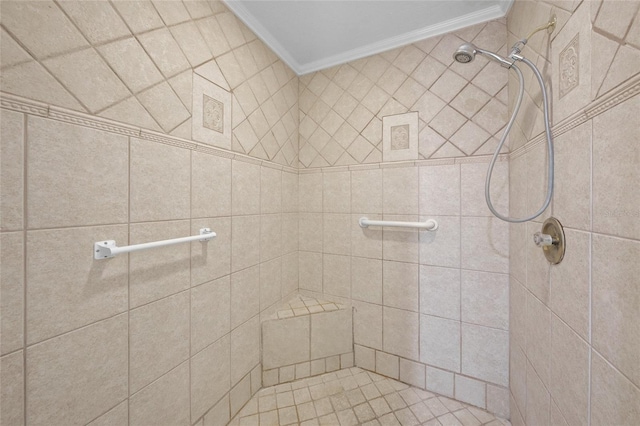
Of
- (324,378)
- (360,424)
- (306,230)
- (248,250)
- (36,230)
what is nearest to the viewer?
(36,230)

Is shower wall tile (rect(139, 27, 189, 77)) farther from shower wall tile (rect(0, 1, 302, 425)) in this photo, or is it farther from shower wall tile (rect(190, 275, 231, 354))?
shower wall tile (rect(190, 275, 231, 354))

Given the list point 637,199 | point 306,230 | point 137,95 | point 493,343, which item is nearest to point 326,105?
point 306,230

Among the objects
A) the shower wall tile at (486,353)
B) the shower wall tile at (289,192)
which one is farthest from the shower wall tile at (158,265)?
the shower wall tile at (486,353)

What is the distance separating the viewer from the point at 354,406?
3.85ft

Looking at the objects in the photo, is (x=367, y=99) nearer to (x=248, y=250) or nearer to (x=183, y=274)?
(x=248, y=250)

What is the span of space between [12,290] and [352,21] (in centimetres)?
166

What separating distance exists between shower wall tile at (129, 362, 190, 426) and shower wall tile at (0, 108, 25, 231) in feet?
2.13

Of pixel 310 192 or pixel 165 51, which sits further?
pixel 310 192

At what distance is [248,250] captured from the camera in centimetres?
122

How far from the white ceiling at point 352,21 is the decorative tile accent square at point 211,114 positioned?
45cm

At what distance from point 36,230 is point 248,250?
2.47 feet

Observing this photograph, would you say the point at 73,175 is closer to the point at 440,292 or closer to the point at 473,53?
the point at 473,53

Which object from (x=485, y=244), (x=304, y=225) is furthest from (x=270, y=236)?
(x=485, y=244)

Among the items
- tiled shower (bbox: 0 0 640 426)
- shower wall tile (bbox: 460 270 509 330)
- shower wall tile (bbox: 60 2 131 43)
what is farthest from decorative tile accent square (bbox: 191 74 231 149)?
shower wall tile (bbox: 460 270 509 330)
